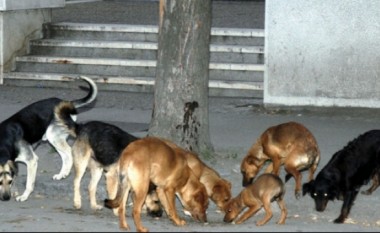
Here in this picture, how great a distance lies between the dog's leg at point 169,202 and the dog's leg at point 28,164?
178 cm

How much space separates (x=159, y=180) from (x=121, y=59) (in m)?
7.31

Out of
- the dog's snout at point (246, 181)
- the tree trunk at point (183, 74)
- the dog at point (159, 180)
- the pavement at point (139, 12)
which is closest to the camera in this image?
the dog at point (159, 180)

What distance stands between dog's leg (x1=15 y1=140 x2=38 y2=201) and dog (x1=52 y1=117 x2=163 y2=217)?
56 cm

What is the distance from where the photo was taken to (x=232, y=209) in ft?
33.1

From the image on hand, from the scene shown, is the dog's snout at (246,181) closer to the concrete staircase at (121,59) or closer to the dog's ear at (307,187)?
the dog's ear at (307,187)

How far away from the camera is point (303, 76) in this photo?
49.0 feet

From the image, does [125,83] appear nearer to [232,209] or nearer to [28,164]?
[28,164]

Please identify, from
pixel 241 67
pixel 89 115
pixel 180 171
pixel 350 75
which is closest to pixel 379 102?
pixel 350 75

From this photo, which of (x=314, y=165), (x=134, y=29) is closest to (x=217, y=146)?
(x=314, y=165)

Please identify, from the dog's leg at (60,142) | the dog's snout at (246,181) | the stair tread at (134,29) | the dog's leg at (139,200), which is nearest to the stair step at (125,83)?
the stair tread at (134,29)

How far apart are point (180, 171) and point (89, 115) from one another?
196 inches

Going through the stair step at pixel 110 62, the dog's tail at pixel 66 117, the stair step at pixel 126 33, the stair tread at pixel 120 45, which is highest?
the stair step at pixel 126 33

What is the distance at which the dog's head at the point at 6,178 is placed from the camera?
1080cm

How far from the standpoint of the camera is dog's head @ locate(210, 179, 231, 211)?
33.4 ft
